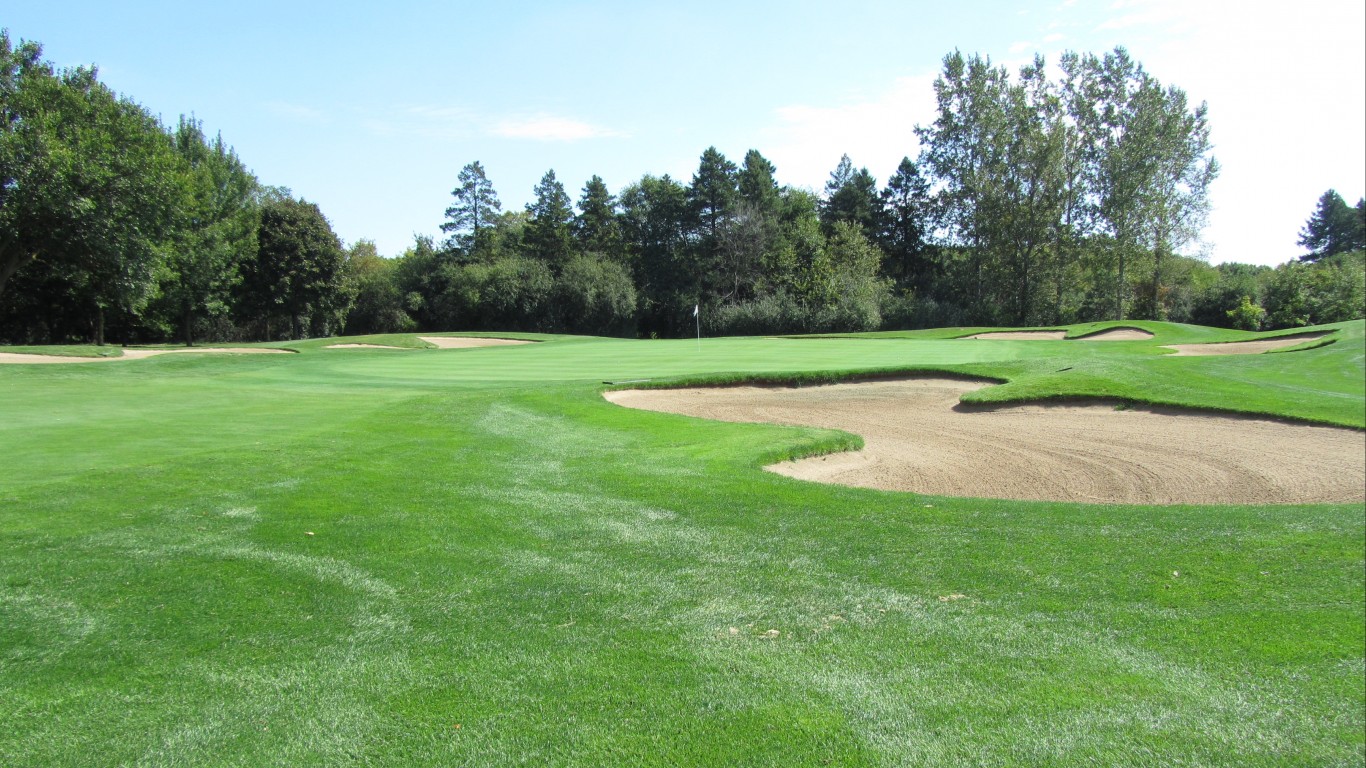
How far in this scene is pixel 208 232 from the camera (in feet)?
142

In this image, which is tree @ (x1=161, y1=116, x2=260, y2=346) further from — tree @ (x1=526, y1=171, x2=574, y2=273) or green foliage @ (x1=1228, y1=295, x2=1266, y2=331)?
green foliage @ (x1=1228, y1=295, x2=1266, y2=331)

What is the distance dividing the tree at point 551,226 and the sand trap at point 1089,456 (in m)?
57.7

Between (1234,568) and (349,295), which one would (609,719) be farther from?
(349,295)

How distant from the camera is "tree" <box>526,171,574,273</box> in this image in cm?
7012

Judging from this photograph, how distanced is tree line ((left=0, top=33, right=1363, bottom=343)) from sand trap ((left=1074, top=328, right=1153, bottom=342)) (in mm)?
6015

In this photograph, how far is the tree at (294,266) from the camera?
48.9 m

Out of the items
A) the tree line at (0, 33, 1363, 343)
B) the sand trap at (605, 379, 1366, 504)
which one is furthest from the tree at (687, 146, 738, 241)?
the sand trap at (605, 379, 1366, 504)

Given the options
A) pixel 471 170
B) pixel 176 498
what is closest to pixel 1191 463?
pixel 176 498

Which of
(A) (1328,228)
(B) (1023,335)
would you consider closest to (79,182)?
(B) (1023,335)

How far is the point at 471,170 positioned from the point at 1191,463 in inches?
3073


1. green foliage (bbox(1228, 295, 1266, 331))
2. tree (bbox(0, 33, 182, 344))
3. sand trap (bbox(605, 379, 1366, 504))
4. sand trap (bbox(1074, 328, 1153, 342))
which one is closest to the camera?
sand trap (bbox(605, 379, 1366, 504))

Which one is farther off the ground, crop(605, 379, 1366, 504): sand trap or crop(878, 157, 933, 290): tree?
crop(878, 157, 933, 290): tree

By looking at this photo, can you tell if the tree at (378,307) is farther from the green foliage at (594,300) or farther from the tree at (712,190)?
the tree at (712,190)

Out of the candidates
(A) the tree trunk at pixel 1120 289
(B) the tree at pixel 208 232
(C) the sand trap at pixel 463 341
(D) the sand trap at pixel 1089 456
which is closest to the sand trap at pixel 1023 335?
(A) the tree trunk at pixel 1120 289
